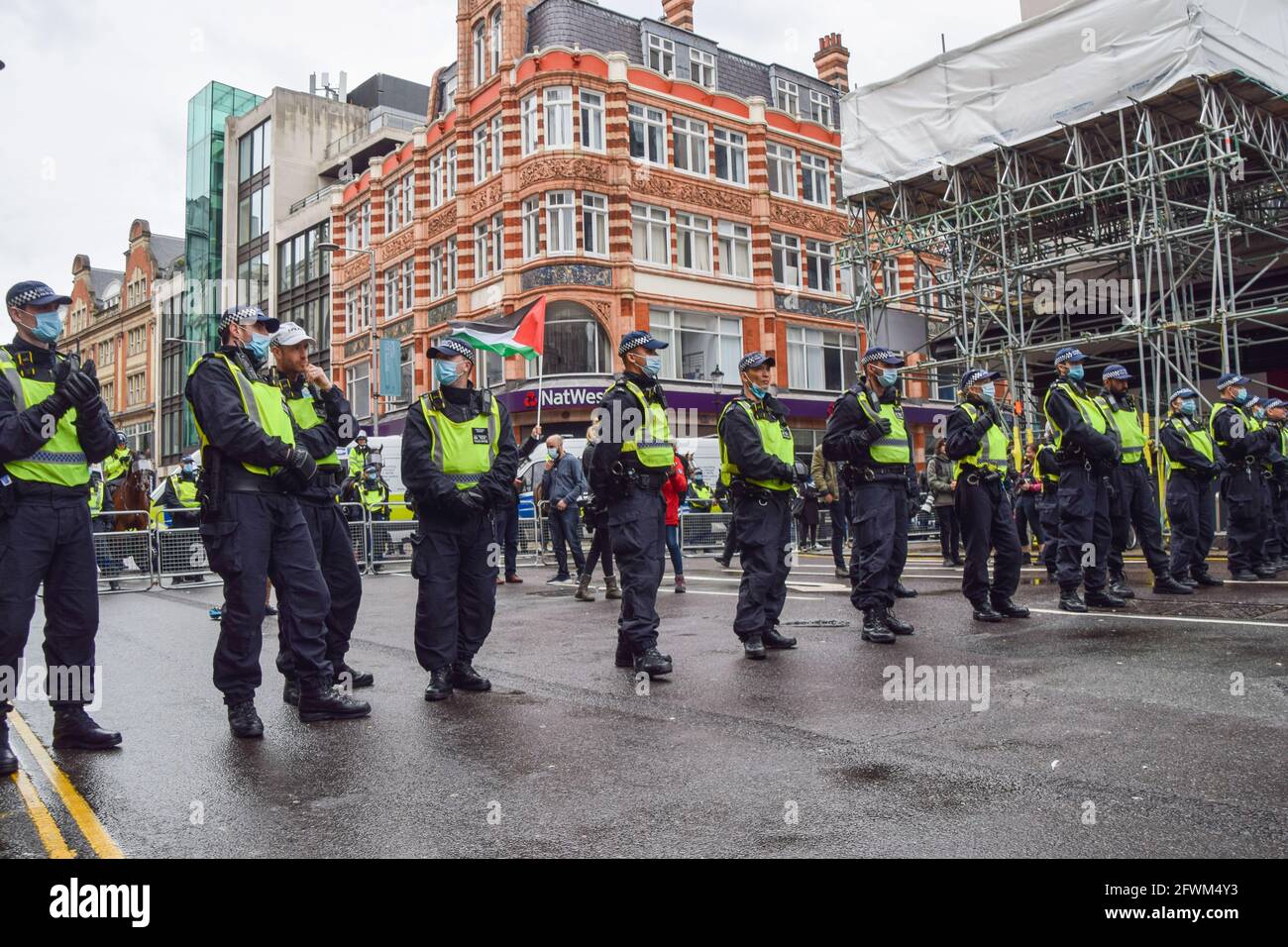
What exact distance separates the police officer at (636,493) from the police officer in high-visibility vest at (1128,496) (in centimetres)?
450

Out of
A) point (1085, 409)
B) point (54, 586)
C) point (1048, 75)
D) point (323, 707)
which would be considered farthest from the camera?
point (1048, 75)

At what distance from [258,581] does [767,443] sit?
3422 millimetres

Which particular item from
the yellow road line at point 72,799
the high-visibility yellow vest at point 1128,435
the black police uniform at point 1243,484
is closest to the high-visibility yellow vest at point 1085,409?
the high-visibility yellow vest at point 1128,435

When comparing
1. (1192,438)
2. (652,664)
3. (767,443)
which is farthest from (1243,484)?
(652,664)

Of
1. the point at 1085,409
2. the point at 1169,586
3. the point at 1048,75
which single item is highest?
the point at 1048,75

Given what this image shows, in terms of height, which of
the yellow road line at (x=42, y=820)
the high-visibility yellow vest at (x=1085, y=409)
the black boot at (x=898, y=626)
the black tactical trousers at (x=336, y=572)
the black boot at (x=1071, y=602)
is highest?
the high-visibility yellow vest at (x=1085, y=409)

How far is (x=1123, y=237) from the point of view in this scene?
22109 millimetres

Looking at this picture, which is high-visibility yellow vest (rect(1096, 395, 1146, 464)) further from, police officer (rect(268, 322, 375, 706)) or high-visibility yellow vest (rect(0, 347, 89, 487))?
high-visibility yellow vest (rect(0, 347, 89, 487))

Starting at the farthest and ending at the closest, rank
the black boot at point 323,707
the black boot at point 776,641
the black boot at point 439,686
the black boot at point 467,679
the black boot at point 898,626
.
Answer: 1. the black boot at point 898,626
2. the black boot at point 776,641
3. the black boot at point 467,679
4. the black boot at point 439,686
5. the black boot at point 323,707

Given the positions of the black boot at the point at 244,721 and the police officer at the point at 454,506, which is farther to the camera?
the police officer at the point at 454,506

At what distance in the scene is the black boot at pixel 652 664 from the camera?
20.6ft

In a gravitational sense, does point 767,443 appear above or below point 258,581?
above

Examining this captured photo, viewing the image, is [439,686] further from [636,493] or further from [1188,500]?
[1188,500]

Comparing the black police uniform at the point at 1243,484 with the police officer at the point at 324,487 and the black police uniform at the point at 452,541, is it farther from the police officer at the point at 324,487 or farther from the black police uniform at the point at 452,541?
the police officer at the point at 324,487
